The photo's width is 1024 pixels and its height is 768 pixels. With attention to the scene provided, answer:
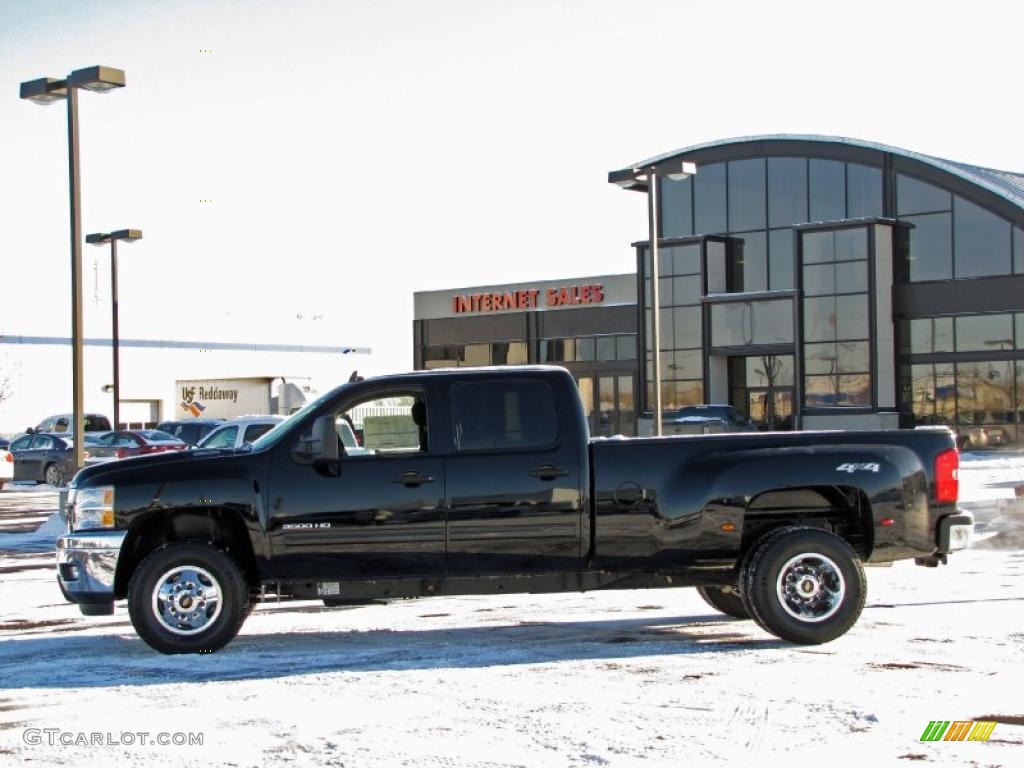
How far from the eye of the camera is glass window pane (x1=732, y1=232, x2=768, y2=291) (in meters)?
55.2

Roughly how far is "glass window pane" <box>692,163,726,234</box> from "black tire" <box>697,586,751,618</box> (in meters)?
45.9

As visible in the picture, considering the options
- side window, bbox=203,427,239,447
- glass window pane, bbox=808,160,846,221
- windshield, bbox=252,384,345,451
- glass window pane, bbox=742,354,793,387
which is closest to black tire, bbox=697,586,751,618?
windshield, bbox=252,384,345,451

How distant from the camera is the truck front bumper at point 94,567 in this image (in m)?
9.95

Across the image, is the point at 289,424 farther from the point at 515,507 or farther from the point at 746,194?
the point at 746,194

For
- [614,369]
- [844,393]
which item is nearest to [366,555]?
[844,393]

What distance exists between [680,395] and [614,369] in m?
9.01

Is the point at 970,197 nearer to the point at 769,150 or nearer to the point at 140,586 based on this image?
the point at 769,150

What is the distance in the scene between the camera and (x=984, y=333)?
50.3 m

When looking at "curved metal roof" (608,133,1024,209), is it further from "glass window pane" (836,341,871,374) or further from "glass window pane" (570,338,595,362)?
"glass window pane" (570,338,595,362)

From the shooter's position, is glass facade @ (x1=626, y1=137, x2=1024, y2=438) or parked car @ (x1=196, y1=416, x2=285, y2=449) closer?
parked car @ (x1=196, y1=416, x2=285, y2=449)

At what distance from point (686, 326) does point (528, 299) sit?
45.1ft

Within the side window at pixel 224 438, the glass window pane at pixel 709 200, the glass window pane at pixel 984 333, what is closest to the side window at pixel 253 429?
the side window at pixel 224 438

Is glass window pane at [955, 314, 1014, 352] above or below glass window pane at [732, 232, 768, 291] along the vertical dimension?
below

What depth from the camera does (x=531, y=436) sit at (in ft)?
33.2
